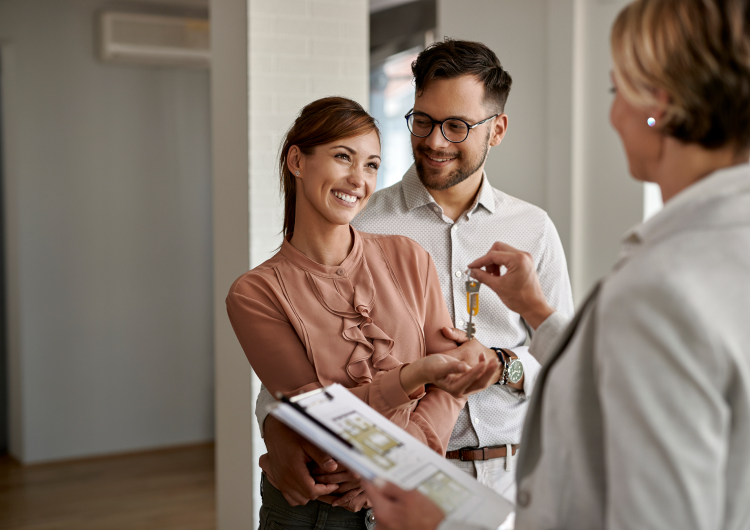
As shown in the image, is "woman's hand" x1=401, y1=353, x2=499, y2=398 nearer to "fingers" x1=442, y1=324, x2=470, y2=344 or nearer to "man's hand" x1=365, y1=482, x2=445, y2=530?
"fingers" x1=442, y1=324, x2=470, y2=344

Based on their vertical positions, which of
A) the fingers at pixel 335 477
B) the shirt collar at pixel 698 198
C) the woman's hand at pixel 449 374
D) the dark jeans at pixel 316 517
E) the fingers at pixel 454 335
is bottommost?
the dark jeans at pixel 316 517

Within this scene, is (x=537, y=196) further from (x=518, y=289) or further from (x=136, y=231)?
(x=136, y=231)

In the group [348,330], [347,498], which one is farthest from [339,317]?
[347,498]

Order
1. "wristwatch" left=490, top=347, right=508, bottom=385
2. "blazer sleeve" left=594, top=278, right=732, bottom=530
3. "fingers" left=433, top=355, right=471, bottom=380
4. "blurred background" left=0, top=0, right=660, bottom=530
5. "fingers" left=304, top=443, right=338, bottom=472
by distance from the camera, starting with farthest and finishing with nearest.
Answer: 1. "blurred background" left=0, top=0, right=660, bottom=530
2. "wristwatch" left=490, top=347, right=508, bottom=385
3. "fingers" left=304, top=443, right=338, bottom=472
4. "fingers" left=433, top=355, right=471, bottom=380
5. "blazer sleeve" left=594, top=278, right=732, bottom=530

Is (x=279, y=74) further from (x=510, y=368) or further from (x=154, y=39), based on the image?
(x=154, y=39)

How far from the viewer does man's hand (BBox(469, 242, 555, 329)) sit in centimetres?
143

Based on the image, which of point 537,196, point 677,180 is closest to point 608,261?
point 537,196

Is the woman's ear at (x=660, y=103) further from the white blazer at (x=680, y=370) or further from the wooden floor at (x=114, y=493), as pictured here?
the wooden floor at (x=114, y=493)

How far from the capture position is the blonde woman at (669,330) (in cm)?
75

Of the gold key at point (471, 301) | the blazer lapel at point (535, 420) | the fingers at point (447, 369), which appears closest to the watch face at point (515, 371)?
the gold key at point (471, 301)

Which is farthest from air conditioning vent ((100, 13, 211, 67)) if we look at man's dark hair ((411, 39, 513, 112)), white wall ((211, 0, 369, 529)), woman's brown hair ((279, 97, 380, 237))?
woman's brown hair ((279, 97, 380, 237))

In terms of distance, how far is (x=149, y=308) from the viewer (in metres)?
5.14

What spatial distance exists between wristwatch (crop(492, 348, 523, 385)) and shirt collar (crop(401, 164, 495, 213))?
0.45m

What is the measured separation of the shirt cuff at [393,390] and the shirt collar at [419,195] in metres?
0.69
